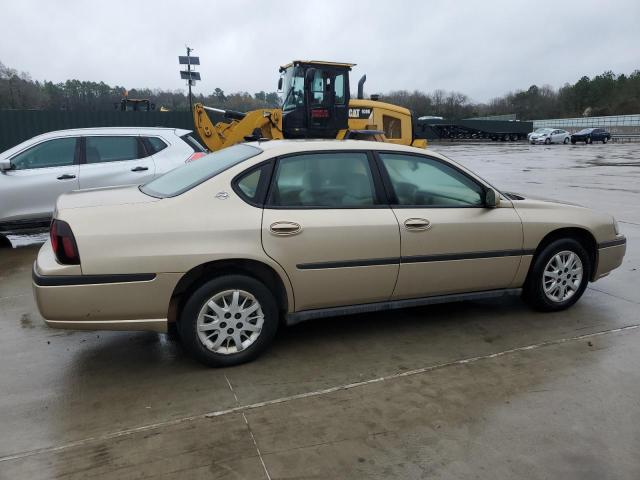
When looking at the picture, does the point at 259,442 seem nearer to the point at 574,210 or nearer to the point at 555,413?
the point at 555,413

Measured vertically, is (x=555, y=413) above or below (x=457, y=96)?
below

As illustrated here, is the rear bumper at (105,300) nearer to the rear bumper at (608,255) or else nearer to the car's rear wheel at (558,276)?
the car's rear wheel at (558,276)

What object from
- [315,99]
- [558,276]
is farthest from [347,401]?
[315,99]

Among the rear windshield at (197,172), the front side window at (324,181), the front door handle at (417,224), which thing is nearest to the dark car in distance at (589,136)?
the front door handle at (417,224)

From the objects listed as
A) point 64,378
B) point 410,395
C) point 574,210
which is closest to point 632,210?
point 574,210

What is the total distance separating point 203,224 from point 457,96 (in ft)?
311

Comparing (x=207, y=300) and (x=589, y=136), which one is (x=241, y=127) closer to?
(x=207, y=300)

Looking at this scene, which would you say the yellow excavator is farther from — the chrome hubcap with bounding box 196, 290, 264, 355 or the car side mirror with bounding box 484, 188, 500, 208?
the chrome hubcap with bounding box 196, 290, 264, 355

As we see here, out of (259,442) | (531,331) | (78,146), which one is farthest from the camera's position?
(78,146)

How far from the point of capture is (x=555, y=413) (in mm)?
3082

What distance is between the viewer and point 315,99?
13602 mm

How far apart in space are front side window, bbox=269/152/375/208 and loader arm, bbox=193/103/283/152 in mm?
9785

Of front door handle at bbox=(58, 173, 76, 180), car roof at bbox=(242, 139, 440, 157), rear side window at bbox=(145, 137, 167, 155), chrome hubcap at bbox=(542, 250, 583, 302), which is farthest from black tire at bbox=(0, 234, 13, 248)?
chrome hubcap at bbox=(542, 250, 583, 302)

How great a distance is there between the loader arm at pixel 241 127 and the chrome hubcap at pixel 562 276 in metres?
9.99
